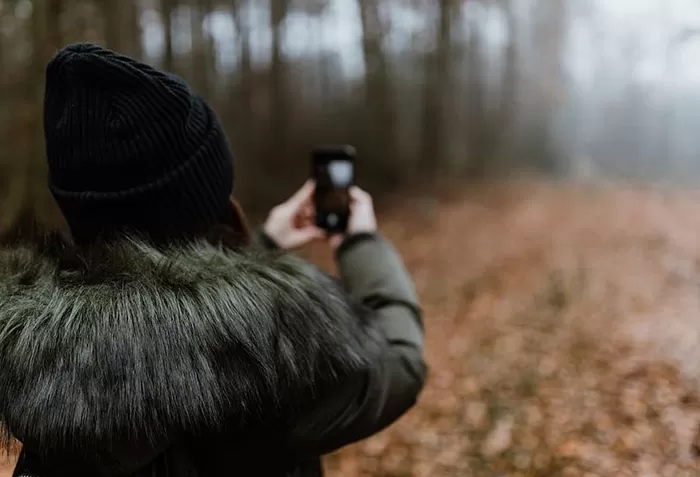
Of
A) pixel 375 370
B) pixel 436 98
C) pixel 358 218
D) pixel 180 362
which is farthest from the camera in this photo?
pixel 436 98

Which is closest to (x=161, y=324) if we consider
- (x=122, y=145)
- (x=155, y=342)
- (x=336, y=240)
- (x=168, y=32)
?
(x=155, y=342)

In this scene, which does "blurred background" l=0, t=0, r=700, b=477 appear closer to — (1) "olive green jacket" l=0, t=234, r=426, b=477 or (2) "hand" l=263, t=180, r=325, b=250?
(1) "olive green jacket" l=0, t=234, r=426, b=477

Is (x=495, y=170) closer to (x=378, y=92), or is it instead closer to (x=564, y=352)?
(x=378, y=92)

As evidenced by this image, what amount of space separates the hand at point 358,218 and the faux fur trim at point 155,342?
43 centimetres

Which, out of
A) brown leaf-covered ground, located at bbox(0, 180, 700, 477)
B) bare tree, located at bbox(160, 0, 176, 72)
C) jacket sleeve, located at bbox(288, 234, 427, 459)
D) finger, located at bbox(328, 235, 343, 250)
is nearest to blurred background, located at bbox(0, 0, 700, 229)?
bare tree, located at bbox(160, 0, 176, 72)

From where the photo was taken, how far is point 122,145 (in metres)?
1.14

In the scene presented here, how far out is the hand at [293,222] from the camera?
1837mm

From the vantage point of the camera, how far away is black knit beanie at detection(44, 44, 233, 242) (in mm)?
1148

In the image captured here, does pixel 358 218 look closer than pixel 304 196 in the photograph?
Yes

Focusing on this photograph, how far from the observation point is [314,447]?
124 cm

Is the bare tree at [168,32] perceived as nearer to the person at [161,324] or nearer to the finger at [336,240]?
the finger at [336,240]

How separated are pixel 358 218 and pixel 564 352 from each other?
3.36 metres

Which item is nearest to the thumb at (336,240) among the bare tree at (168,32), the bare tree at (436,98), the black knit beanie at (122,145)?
the black knit beanie at (122,145)

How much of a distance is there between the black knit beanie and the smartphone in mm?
499
